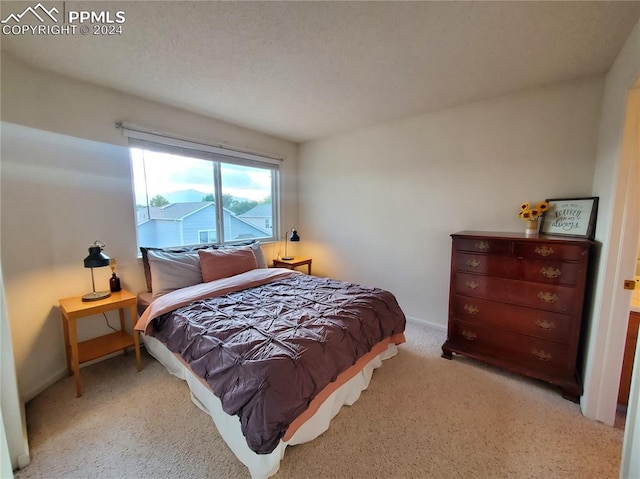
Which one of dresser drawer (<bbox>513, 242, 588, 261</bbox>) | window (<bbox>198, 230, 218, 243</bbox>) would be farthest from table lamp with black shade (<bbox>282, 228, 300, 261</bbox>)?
dresser drawer (<bbox>513, 242, 588, 261</bbox>)

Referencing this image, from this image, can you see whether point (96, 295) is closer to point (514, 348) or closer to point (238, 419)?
point (238, 419)

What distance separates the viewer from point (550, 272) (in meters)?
1.85

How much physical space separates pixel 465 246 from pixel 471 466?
1.47 meters

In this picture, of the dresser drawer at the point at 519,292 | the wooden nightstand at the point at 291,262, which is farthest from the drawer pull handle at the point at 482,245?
the wooden nightstand at the point at 291,262

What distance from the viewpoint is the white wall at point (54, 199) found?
178 centimetres

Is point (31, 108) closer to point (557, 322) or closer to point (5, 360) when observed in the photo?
point (5, 360)

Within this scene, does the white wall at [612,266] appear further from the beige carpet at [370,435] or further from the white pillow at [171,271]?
the white pillow at [171,271]

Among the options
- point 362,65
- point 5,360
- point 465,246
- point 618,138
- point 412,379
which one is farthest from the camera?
point 465,246

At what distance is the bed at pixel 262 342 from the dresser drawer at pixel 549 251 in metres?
1.07

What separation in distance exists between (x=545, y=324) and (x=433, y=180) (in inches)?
63.3

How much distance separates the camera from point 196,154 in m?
2.82

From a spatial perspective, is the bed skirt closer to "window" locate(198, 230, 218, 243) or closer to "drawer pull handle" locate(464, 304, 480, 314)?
"drawer pull handle" locate(464, 304, 480, 314)

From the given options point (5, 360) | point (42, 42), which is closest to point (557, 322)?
point (5, 360)

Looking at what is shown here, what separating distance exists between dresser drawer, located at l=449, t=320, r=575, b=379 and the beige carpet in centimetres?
16
